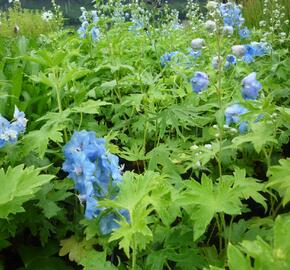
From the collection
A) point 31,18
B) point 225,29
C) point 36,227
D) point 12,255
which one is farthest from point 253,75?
point 31,18

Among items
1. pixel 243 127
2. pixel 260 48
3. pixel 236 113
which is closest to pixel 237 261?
pixel 236 113

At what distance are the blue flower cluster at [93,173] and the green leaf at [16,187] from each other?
150mm

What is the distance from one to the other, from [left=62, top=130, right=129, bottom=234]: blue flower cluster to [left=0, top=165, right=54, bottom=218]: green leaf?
0.15 meters

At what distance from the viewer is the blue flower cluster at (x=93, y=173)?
172 cm

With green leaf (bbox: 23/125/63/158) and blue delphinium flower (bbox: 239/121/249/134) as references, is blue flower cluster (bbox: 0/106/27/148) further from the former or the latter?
blue delphinium flower (bbox: 239/121/249/134)

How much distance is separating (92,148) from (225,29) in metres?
0.67

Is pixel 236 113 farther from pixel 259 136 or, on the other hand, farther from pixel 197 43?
pixel 197 43

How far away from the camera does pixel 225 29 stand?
1.84 meters

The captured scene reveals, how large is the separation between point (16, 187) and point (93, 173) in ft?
0.90

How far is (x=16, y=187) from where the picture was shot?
5.32 feet

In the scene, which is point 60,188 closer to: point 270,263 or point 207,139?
point 207,139

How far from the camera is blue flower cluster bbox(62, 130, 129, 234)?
1.72 meters

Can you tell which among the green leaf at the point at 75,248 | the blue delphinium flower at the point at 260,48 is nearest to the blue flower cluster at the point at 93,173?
the green leaf at the point at 75,248

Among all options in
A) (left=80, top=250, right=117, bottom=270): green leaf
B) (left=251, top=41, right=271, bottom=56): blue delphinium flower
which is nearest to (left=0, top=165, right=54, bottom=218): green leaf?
(left=80, top=250, right=117, bottom=270): green leaf
